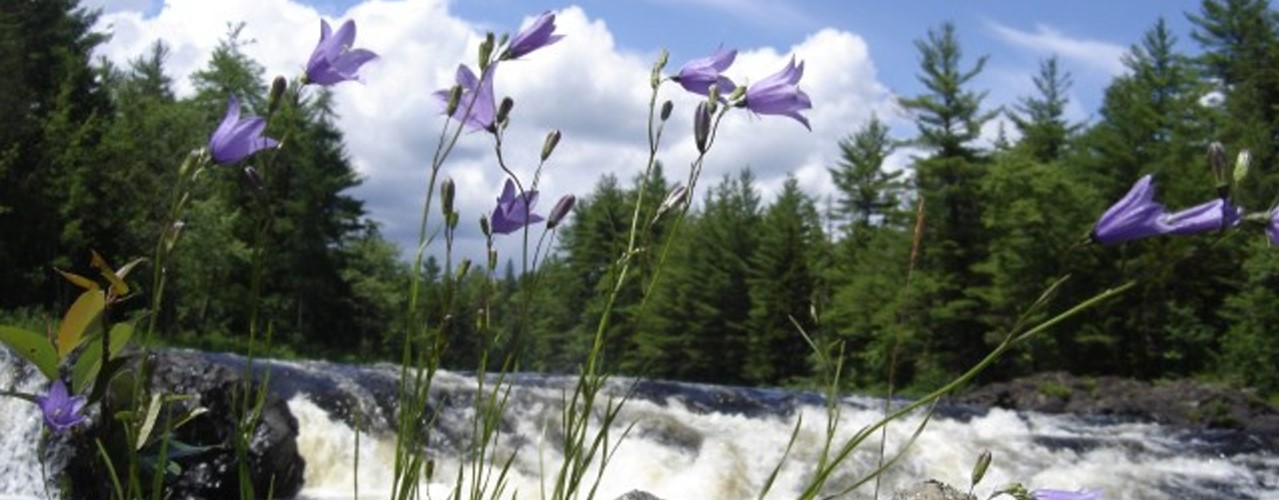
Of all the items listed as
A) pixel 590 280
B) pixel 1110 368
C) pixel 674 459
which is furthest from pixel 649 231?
pixel 590 280

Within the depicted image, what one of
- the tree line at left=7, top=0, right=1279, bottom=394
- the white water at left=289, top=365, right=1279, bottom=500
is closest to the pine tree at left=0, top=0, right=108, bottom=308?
the tree line at left=7, top=0, right=1279, bottom=394

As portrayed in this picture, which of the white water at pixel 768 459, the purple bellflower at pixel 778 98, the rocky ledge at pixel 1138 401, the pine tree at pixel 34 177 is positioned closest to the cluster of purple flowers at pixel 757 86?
the purple bellflower at pixel 778 98

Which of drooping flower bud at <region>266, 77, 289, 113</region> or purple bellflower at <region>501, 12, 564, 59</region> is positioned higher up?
purple bellflower at <region>501, 12, 564, 59</region>

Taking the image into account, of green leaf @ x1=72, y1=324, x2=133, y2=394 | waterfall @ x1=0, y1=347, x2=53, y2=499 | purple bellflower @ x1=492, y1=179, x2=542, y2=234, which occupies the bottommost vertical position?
waterfall @ x1=0, y1=347, x2=53, y2=499

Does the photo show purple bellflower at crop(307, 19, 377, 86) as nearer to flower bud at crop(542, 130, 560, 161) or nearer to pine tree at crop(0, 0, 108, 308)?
flower bud at crop(542, 130, 560, 161)

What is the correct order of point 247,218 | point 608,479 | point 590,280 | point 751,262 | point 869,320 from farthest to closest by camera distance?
point 590,280 < point 751,262 < point 247,218 < point 869,320 < point 608,479

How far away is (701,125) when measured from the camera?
154 cm

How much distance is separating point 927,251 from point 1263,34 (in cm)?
880

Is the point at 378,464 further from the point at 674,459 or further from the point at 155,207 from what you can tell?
the point at 155,207

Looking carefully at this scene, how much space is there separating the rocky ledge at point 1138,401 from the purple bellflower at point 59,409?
561 inches

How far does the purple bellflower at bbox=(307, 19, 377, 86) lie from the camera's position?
144cm

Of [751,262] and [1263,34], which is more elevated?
[1263,34]

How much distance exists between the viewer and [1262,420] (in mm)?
14781

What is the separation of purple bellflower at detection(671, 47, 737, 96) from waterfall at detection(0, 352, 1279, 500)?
6.50 m
